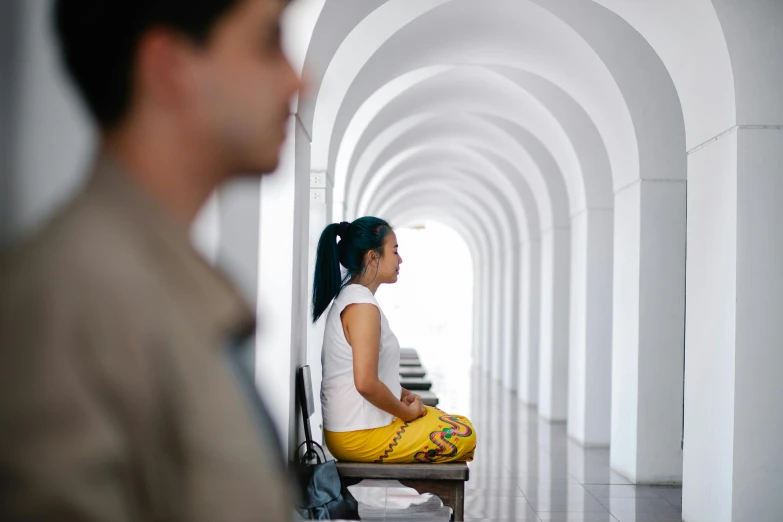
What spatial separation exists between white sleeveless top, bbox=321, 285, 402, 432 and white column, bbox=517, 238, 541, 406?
538 inches

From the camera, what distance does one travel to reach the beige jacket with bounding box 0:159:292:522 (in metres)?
0.84

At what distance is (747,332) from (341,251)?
3287mm

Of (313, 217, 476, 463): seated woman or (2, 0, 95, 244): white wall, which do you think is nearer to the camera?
(2, 0, 95, 244): white wall

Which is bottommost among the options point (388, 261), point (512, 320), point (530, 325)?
point (512, 320)

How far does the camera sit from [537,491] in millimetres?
9023

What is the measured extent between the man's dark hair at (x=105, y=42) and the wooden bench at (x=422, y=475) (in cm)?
474

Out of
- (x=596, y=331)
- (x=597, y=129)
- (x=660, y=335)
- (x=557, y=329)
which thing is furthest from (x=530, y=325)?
(x=660, y=335)

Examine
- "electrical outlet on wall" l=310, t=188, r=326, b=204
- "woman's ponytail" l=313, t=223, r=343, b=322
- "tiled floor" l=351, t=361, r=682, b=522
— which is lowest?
"tiled floor" l=351, t=361, r=682, b=522

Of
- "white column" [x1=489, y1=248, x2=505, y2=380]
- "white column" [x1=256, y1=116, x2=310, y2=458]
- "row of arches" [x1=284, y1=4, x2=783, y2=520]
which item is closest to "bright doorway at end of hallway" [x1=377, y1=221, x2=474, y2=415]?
"white column" [x1=489, y1=248, x2=505, y2=380]

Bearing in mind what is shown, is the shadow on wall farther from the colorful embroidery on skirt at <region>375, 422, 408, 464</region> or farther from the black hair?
the colorful embroidery on skirt at <region>375, 422, 408, 464</region>

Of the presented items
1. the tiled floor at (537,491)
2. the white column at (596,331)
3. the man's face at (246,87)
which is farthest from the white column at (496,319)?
the man's face at (246,87)

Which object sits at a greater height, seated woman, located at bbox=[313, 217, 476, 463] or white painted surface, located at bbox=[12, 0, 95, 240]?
white painted surface, located at bbox=[12, 0, 95, 240]

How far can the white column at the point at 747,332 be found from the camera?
6461 millimetres

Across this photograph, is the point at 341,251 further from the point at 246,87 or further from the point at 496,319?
the point at 496,319
